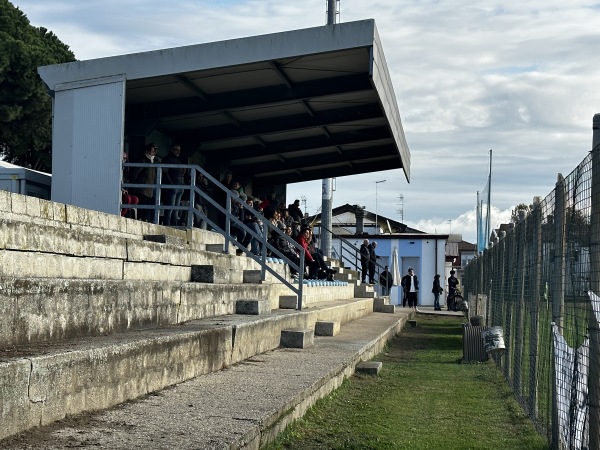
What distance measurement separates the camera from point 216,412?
19.0 ft

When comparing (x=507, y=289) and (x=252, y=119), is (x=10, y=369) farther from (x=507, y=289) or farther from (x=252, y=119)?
(x=252, y=119)

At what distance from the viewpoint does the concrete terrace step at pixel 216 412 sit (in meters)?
4.68

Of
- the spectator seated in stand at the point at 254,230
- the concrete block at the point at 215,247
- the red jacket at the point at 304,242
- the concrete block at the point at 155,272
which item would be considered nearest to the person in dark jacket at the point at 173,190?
the concrete block at the point at 215,247

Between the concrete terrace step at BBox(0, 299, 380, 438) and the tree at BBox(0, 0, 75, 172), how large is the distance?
92.5 feet

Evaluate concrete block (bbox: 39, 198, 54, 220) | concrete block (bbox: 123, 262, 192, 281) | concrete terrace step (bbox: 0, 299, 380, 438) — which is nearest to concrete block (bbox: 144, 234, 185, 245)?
concrete block (bbox: 123, 262, 192, 281)

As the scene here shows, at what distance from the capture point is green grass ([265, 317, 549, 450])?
6582 millimetres

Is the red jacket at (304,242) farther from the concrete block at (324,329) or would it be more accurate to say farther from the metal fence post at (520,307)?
the metal fence post at (520,307)

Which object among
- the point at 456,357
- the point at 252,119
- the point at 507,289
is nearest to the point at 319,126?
the point at 252,119

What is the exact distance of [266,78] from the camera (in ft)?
49.6

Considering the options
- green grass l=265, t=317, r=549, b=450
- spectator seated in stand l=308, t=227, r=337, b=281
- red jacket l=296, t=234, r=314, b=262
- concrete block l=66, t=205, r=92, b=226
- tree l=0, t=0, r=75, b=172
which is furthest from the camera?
tree l=0, t=0, r=75, b=172

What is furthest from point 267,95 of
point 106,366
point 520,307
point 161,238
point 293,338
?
point 106,366

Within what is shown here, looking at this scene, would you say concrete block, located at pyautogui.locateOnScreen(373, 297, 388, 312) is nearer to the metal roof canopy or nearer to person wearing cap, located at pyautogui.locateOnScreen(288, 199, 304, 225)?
person wearing cap, located at pyautogui.locateOnScreen(288, 199, 304, 225)

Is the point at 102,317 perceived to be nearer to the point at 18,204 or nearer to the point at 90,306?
the point at 90,306

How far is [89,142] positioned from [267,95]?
365cm
